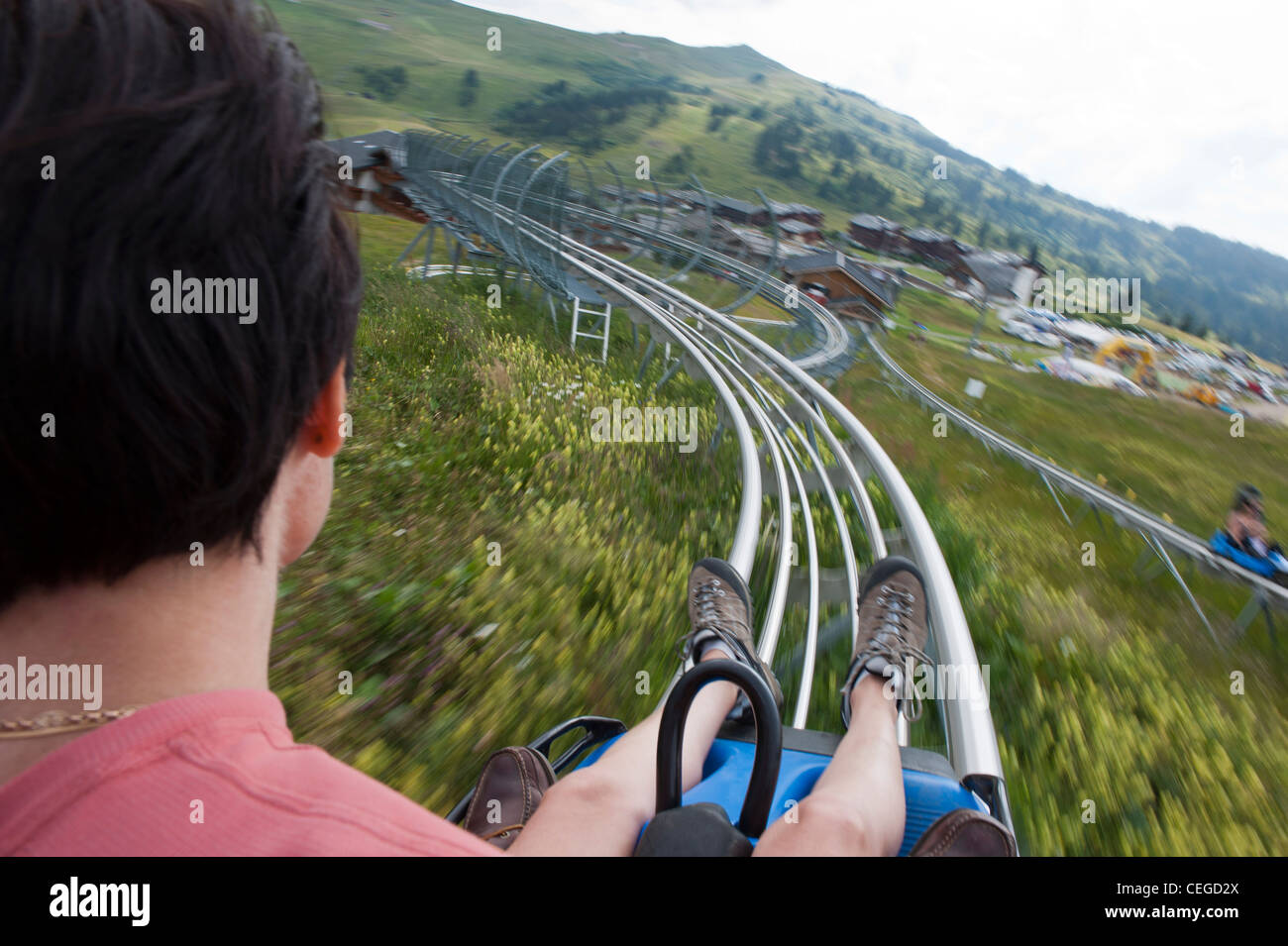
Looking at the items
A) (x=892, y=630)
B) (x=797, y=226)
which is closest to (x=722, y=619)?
(x=892, y=630)

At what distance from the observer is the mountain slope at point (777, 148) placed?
5753 cm

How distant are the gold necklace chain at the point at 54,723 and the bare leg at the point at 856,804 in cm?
114

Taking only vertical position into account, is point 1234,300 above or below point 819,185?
below

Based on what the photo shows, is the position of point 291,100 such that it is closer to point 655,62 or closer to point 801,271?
point 801,271

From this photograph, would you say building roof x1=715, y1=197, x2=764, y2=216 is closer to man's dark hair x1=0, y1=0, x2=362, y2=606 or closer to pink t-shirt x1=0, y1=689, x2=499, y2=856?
man's dark hair x1=0, y1=0, x2=362, y2=606

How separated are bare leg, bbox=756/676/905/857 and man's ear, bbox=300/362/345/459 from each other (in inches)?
44.4

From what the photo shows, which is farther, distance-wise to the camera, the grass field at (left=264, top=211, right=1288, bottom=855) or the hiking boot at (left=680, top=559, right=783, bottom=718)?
the grass field at (left=264, top=211, right=1288, bottom=855)

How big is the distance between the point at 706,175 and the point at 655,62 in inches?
3538

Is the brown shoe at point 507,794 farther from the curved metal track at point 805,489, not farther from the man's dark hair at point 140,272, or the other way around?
the man's dark hair at point 140,272

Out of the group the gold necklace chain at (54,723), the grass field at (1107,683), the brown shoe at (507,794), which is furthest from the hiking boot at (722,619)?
the gold necklace chain at (54,723)

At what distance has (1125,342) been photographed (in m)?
36.4

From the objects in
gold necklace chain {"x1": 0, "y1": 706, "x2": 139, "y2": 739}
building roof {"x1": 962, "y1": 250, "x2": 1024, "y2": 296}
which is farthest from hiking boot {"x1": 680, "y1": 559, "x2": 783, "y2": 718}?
building roof {"x1": 962, "y1": 250, "x2": 1024, "y2": 296}

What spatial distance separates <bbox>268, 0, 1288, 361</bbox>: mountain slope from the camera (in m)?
57.5

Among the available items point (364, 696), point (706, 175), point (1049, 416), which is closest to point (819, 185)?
point (706, 175)
